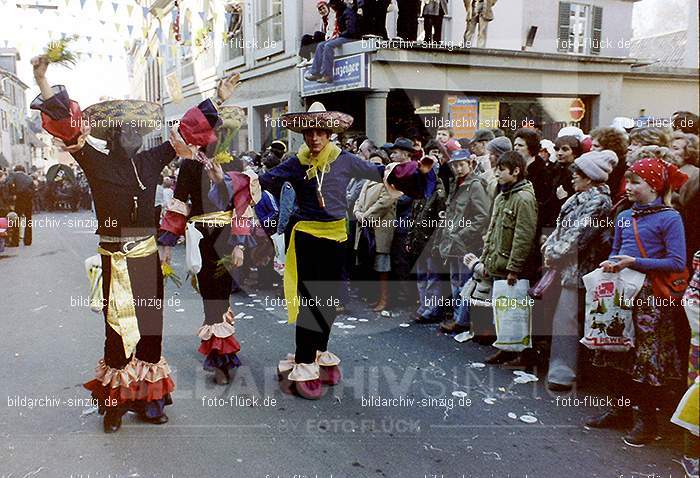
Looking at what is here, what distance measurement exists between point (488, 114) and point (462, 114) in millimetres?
721

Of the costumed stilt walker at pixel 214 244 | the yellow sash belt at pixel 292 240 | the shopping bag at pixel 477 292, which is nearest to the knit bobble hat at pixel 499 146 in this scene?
the shopping bag at pixel 477 292

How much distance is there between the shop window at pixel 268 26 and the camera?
15.2 m

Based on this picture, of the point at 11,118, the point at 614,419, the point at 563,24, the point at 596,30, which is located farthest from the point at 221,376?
the point at 11,118

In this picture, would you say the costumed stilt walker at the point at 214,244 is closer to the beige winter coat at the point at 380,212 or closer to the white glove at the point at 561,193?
the beige winter coat at the point at 380,212

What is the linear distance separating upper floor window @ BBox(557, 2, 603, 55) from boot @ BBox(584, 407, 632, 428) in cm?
1323

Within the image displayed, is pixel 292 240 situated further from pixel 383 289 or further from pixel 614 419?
pixel 383 289

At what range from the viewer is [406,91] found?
12.7 metres

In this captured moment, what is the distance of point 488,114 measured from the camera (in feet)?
44.7

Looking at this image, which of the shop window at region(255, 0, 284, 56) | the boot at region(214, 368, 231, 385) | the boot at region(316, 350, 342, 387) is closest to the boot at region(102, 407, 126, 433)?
the boot at region(214, 368, 231, 385)

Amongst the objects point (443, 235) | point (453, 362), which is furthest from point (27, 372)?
point (443, 235)

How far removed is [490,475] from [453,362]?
197 centimetres

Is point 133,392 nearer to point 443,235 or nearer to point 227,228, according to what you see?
point 227,228

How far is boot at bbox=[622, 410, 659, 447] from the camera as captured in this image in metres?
3.75

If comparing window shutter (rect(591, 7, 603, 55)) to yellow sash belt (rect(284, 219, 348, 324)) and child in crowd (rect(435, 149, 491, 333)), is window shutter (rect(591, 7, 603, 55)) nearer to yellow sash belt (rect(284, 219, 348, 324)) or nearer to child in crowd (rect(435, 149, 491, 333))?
child in crowd (rect(435, 149, 491, 333))
